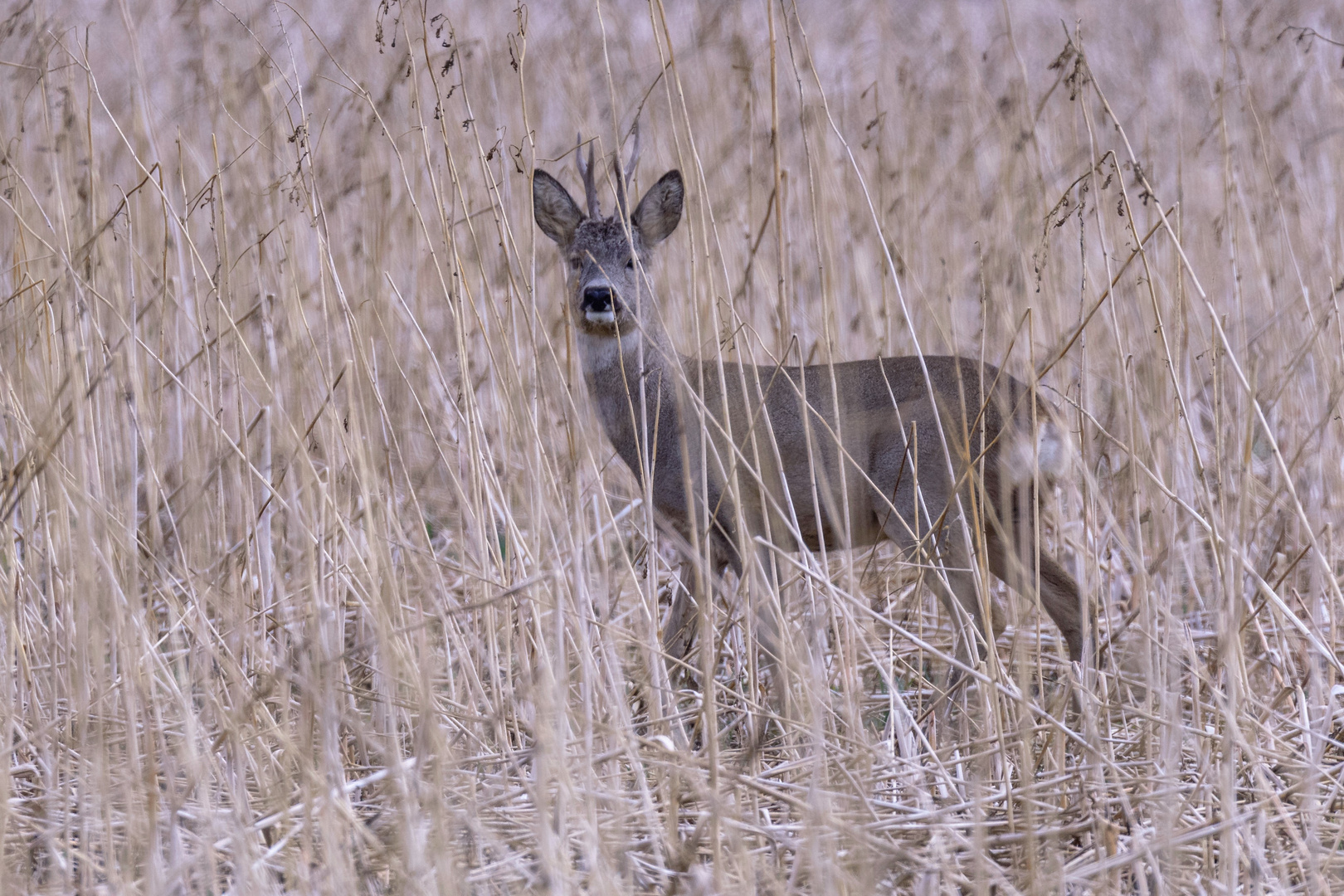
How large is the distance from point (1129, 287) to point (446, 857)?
2.45 meters

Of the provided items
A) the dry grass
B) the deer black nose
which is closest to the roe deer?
the deer black nose

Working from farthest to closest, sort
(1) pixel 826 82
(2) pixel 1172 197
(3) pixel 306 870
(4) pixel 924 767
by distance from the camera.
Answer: (2) pixel 1172 197 < (1) pixel 826 82 < (4) pixel 924 767 < (3) pixel 306 870

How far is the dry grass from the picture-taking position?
1.97 m

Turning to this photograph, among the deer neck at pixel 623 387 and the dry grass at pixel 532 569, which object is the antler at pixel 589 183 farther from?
the deer neck at pixel 623 387

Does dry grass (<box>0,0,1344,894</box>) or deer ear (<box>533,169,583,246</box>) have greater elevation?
deer ear (<box>533,169,583,246</box>)

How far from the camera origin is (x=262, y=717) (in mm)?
2256

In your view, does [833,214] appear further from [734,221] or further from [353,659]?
[353,659]

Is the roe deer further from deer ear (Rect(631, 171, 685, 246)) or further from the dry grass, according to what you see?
the dry grass

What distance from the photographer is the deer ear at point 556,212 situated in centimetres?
396

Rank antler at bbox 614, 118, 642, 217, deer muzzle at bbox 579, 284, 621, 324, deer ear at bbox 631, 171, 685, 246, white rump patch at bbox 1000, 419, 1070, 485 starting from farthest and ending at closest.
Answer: deer ear at bbox 631, 171, 685, 246 < deer muzzle at bbox 579, 284, 621, 324 < white rump patch at bbox 1000, 419, 1070, 485 < antler at bbox 614, 118, 642, 217

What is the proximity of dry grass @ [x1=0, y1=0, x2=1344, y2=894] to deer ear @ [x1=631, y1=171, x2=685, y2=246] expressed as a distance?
144 mm

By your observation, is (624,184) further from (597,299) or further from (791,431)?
(791,431)

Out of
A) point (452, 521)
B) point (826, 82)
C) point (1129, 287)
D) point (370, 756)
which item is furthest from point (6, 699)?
point (826, 82)

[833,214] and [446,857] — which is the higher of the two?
[833,214]
